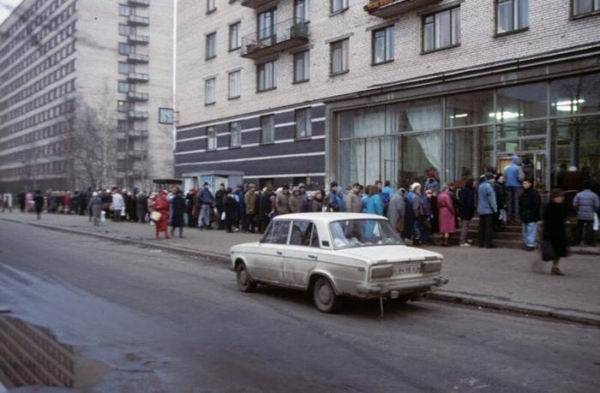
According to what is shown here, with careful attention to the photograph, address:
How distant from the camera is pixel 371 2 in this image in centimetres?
2341

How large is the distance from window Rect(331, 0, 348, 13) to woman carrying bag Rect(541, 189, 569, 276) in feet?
54.7

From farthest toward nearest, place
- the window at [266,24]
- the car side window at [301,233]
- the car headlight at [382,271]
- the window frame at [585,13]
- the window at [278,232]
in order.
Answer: the window at [266,24] → the window frame at [585,13] → the window at [278,232] → the car side window at [301,233] → the car headlight at [382,271]

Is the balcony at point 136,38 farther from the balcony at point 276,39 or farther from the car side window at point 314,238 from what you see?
the balcony at point 276,39

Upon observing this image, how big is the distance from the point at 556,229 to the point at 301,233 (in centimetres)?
488

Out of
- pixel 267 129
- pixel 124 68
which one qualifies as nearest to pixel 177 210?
pixel 267 129

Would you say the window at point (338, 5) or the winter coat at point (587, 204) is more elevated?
the window at point (338, 5)

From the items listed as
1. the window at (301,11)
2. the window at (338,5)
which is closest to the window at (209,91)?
the window at (301,11)

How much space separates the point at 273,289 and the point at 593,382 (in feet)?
20.8

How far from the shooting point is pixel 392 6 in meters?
22.5

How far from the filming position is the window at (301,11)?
91.1 feet

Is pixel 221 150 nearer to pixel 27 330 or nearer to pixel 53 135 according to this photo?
pixel 27 330

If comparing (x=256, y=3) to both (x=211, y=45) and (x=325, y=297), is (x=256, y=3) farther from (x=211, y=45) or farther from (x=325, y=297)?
(x=325, y=297)

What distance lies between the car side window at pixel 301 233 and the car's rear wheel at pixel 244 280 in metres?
1.28

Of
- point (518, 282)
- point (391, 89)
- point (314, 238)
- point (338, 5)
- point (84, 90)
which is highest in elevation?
point (338, 5)
